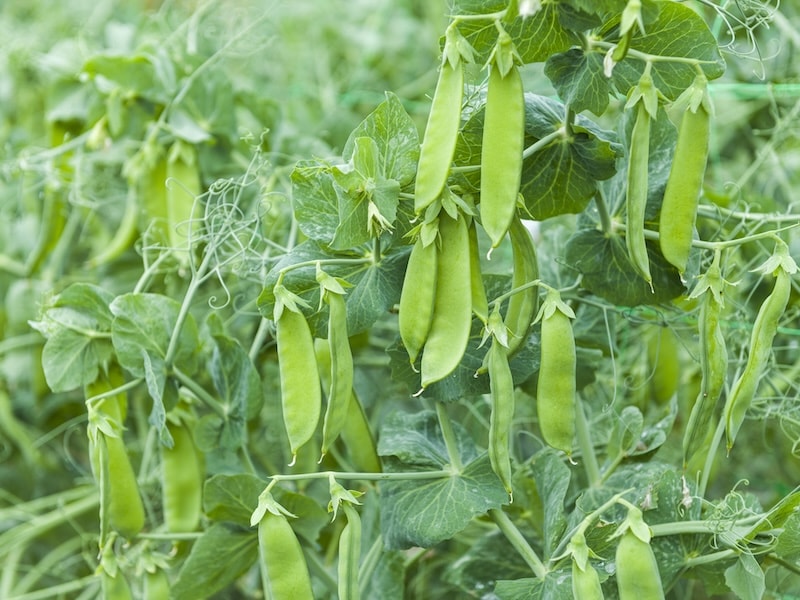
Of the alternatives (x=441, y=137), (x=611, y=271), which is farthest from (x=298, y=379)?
(x=611, y=271)

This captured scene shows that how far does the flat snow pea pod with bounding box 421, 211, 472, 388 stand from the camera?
805 millimetres

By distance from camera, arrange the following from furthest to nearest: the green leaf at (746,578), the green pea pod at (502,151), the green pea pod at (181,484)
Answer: the green pea pod at (181,484) → the green leaf at (746,578) → the green pea pod at (502,151)

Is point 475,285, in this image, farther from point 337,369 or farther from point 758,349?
point 758,349

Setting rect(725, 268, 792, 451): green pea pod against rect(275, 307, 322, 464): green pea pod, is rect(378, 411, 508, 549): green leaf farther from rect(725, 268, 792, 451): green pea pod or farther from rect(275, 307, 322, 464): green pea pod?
rect(725, 268, 792, 451): green pea pod

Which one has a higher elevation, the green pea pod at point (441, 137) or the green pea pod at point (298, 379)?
the green pea pod at point (441, 137)

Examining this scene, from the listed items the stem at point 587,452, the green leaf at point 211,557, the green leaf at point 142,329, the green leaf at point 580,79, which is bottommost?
→ the green leaf at point 211,557

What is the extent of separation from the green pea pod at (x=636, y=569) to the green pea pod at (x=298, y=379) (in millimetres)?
300

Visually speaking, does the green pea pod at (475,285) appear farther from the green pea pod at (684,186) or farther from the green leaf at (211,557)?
the green leaf at (211,557)

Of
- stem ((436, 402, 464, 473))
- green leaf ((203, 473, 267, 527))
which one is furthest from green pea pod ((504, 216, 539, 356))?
green leaf ((203, 473, 267, 527))

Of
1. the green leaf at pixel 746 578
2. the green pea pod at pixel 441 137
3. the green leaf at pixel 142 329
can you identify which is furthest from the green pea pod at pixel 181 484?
the green leaf at pixel 746 578

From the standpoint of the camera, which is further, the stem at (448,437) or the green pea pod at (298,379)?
the stem at (448,437)

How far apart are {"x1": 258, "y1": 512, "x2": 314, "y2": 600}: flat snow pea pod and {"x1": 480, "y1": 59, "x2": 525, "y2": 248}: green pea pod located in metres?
0.34

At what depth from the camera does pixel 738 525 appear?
36.0 inches

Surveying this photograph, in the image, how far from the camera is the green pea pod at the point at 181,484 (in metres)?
1.12
